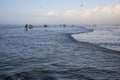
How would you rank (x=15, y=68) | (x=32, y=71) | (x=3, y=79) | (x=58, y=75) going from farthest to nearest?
1. (x=15, y=68)
2. (x=32, y=71)
3. (x=58, y=75)
4. (x=3, y=79)

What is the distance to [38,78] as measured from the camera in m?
7.33

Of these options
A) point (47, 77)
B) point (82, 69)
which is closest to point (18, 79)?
point (47, 77)

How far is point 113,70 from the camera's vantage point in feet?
28.3

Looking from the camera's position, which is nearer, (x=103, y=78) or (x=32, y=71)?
(x=103, y=78)

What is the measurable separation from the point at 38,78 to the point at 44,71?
1.14 metres

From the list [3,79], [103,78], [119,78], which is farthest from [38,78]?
[119,78]

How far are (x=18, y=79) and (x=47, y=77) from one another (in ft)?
4.03

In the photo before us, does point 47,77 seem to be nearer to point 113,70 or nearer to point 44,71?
point 44,71

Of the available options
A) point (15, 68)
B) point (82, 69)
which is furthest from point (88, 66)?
point (15, 68)

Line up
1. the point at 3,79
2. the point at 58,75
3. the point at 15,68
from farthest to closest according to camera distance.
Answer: the point at 15,68, the point at 58,75, the point at 3,79

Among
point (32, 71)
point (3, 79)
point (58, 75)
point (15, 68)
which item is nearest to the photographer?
point (3, 79)

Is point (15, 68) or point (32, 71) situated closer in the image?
point (32, 71)

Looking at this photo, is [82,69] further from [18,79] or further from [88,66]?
[18,79]

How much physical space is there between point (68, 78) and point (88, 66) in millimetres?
2525
